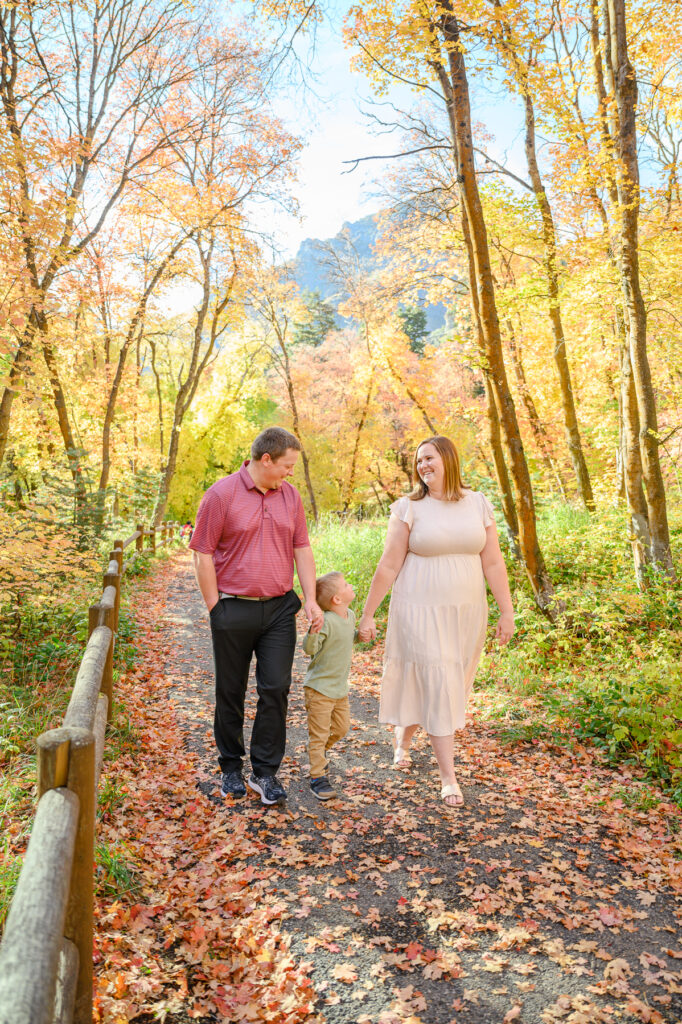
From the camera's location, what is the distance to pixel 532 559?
742cm

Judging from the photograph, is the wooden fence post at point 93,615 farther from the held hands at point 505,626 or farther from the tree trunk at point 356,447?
the tree trunk at point 356,447

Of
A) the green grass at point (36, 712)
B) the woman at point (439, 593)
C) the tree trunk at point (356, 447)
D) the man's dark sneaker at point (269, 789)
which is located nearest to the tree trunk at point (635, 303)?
the woman at point (439, 593)

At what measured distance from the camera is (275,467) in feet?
Result: 12.6

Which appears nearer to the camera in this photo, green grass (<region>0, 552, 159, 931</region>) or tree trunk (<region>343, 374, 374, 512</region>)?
green grass (<region>0, 552, 159, 931</region>)

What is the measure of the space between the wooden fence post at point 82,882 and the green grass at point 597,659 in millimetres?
3578

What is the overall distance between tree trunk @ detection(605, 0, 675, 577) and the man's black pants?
197 inches

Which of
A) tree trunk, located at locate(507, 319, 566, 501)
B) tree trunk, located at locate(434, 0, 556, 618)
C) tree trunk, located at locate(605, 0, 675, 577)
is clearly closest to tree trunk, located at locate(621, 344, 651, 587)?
tree trunk, located at locate(605, 0, 675, 577)

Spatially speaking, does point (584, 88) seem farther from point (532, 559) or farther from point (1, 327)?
point (1, 327)

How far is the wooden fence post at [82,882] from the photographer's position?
1971 millimetres

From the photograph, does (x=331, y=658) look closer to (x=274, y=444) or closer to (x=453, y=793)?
(x=453, y=793)

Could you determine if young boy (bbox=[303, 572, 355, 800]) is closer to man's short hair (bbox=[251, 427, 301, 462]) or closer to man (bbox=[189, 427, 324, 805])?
man (bbox=[189, 427, 324, 805])

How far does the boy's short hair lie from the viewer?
4.12 meters

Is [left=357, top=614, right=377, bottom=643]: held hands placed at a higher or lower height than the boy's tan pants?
higher

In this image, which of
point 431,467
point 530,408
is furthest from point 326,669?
point 530,408
